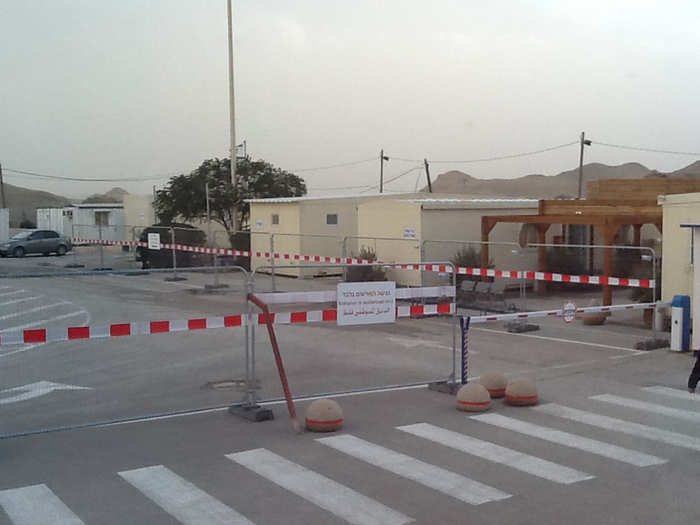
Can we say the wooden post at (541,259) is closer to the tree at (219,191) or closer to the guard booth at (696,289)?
the guard booth at (696,289)

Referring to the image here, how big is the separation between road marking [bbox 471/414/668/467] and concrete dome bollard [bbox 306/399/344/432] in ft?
5.98

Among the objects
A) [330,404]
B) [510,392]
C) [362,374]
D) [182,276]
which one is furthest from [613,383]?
[182,276]

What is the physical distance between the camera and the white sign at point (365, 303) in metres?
11.0

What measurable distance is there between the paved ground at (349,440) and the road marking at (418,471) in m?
0.03

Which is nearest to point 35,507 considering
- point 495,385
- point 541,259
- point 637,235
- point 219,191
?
point 495,385

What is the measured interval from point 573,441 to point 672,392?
3.45 metres

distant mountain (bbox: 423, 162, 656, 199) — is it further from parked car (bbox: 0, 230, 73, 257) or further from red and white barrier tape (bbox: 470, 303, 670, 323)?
red and white barrier tape (bbox: 470, 303, 670, 323)

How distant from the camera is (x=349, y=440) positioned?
9.24 meters

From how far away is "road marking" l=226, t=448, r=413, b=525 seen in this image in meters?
6.76

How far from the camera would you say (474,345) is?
53.2 ft

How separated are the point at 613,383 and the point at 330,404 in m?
5.07

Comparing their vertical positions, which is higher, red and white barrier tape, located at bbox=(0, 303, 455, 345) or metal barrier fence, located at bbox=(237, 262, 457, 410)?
red and white barrier tape, located at bbox=(0, 303, 455, 345)

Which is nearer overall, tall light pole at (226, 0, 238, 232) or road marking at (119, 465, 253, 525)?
road marking at (119, 465, 253, 525)

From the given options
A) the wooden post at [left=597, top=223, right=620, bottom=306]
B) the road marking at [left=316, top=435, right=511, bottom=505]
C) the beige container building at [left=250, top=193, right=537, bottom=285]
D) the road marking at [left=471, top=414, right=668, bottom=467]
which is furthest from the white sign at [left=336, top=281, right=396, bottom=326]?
the beige container building at [left=250, top=193, right=537, bottom=285]
